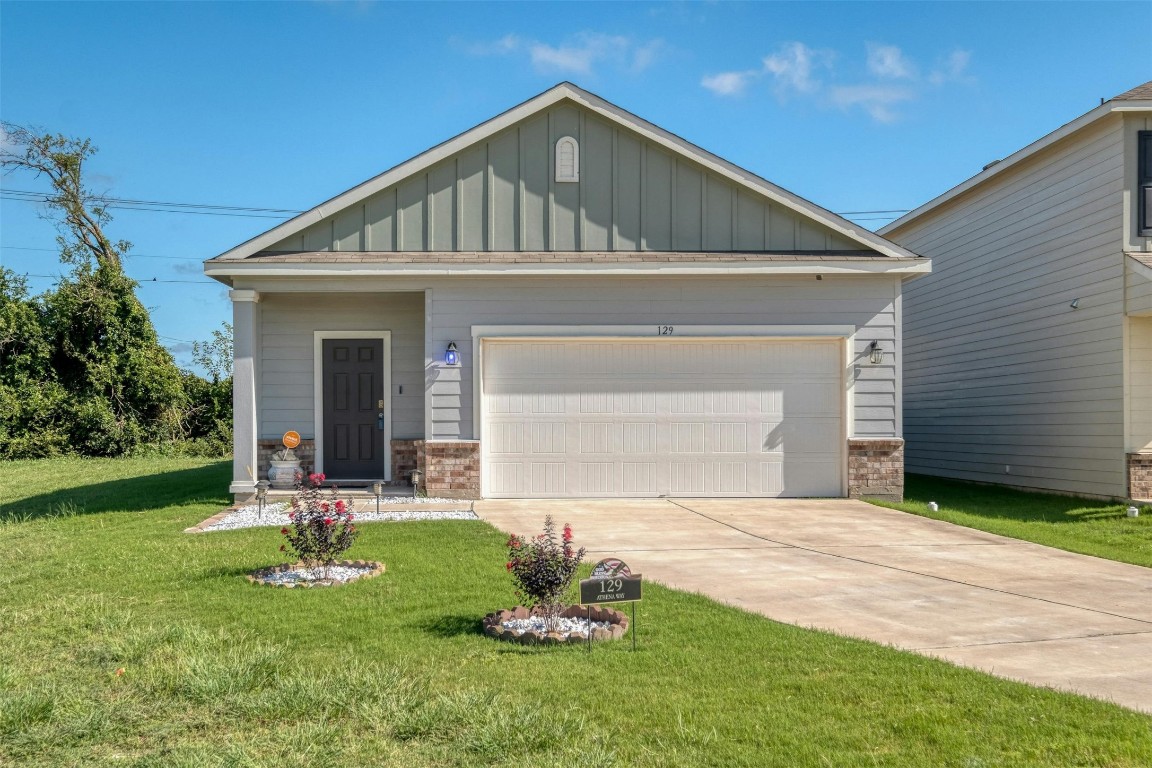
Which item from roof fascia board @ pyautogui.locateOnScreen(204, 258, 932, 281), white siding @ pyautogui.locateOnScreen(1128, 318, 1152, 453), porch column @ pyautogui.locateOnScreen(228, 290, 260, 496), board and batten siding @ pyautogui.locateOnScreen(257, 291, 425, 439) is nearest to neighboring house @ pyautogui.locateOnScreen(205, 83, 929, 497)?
roof fascia board @ pyautogui.locateOnScreen(204, 258, 932, 281)

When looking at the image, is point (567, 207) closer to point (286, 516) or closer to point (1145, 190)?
point (286, 516)

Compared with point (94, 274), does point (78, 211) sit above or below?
above

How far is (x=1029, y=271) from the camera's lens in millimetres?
14781

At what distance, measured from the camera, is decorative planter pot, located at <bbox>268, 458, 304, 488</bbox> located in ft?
42.9

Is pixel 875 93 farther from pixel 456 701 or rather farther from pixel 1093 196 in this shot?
pixel 456 701

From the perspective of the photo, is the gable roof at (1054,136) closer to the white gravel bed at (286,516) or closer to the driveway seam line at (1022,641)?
the driveway seam line at (1022,641)

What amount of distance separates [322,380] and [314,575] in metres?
6.64

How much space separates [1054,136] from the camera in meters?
13.6

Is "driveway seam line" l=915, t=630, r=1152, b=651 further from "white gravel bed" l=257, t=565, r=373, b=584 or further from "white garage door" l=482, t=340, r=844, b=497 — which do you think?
"white garage door" l=482, t=340, r=844, b=497

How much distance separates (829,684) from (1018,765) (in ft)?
3.63

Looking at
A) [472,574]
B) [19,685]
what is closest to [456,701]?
[19,685]

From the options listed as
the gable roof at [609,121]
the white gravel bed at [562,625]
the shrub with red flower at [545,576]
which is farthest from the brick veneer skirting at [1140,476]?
the shrub with red flower at [545,576]

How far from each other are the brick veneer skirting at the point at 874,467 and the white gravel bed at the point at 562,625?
25.6ft

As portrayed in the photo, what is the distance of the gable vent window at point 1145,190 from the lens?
40.7ft
